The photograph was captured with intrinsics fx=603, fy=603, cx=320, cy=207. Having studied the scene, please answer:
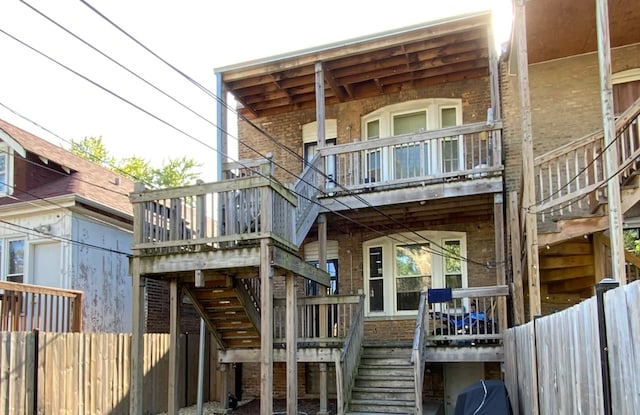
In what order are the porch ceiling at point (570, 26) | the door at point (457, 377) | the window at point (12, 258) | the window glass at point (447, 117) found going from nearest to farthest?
the porch ceiling at point (570, 26) → the door at point (457, 377) → the window glass at point (447, 117) → the window at point (12, 258)

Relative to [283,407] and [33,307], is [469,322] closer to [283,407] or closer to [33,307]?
[283,407]

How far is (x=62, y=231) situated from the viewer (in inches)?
576

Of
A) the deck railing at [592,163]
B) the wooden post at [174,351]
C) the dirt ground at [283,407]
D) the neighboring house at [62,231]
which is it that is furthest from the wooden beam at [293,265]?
the neighboring house at [62,231]

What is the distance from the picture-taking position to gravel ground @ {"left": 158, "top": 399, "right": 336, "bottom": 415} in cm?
1257

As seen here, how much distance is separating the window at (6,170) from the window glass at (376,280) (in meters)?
9.61

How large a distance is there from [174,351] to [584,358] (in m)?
7.81

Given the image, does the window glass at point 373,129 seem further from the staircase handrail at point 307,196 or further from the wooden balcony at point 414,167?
the staircase handrail at point 307,196

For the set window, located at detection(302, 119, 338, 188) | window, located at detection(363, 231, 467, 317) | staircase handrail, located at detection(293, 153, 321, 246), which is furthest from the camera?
window, located at detection(302, 119, 338, 188)

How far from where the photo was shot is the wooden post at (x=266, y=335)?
8.59 meters

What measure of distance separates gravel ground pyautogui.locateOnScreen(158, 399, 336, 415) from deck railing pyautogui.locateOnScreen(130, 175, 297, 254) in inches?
177

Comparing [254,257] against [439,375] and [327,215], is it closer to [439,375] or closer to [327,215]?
[327,215]

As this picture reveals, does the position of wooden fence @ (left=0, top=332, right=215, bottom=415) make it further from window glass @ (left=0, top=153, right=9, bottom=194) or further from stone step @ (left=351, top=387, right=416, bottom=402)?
window glass @ (left=0, top=153, right=9, bottom=194)

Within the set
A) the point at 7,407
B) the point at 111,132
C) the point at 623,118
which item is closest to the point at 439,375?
the point at 623,118

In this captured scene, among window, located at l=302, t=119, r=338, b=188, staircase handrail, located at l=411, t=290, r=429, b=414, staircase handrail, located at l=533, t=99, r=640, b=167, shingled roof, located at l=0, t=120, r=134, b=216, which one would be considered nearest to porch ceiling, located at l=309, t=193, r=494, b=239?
staircase handrail, located at l=411, t=290, r=429, b=414
